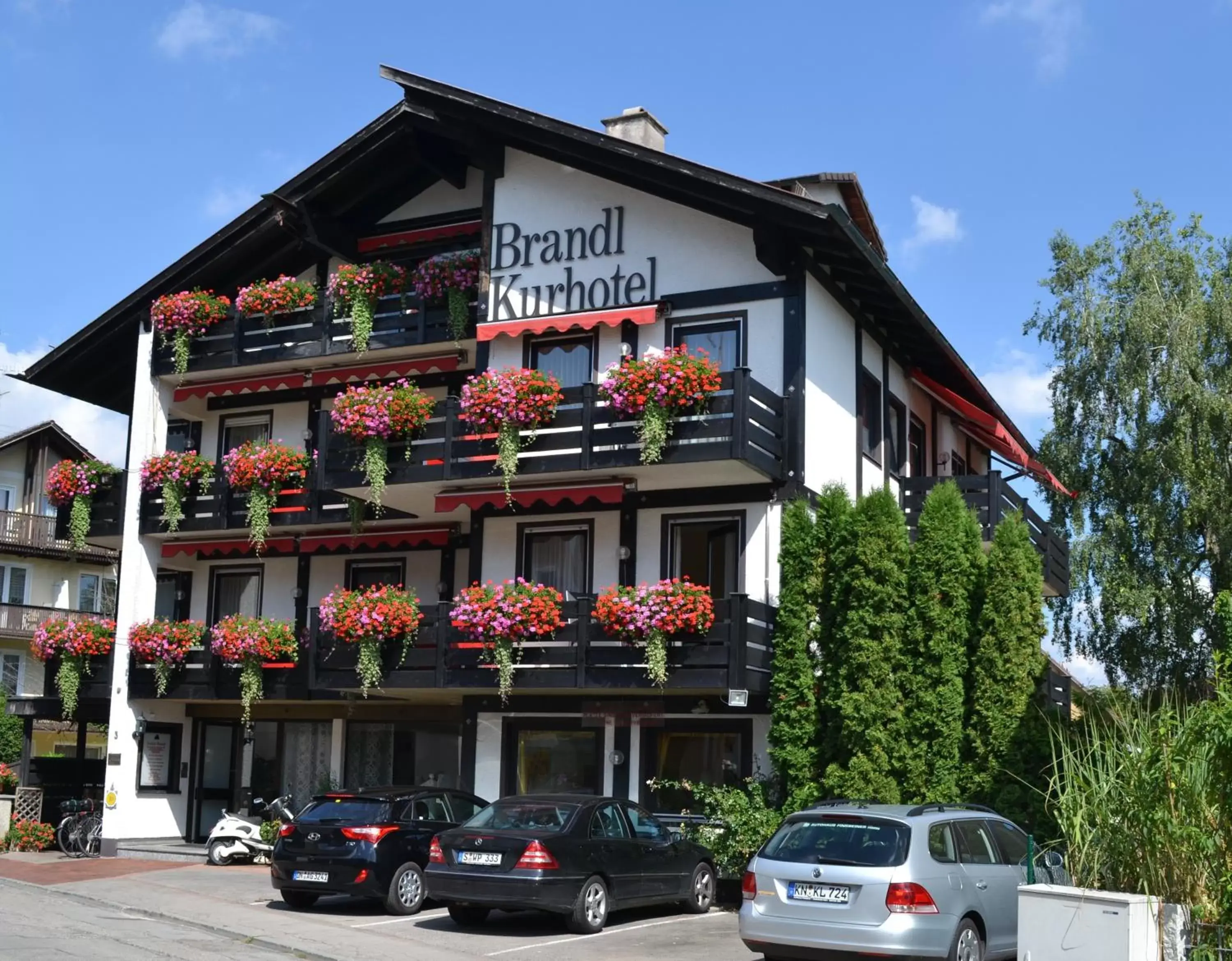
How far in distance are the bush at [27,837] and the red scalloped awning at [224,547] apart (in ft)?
19.3

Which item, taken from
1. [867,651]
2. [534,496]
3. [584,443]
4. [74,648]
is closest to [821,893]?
[867,651]

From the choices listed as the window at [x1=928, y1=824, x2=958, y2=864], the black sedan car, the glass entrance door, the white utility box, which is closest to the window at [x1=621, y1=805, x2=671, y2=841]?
the black sedan car

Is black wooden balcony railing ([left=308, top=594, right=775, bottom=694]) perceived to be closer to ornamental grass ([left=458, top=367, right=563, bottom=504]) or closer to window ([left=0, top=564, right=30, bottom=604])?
ornamental grass ([left=458, top=367, right=563, bottom=504])

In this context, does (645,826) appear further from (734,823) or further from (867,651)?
(867,651)

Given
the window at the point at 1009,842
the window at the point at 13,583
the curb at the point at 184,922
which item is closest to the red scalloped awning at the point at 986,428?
the window at the point at 1009,842

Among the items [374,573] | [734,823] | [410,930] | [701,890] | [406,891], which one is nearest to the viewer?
[410,930]

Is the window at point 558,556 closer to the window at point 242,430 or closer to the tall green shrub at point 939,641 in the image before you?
the tall green shrub at point 939,641

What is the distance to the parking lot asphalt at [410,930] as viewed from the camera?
15.8 meters

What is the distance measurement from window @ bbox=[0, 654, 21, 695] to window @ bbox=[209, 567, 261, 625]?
3053 cm

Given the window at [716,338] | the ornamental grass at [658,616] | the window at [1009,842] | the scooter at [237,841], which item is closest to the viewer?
the window at [1009,842]

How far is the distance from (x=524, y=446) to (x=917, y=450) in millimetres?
9967

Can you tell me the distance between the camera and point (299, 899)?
1945cm

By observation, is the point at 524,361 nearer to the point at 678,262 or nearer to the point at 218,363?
the point at 678,262

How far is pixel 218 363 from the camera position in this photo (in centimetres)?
2880
